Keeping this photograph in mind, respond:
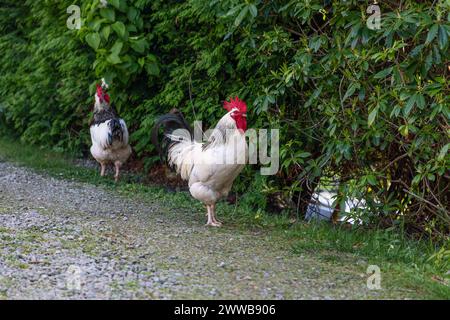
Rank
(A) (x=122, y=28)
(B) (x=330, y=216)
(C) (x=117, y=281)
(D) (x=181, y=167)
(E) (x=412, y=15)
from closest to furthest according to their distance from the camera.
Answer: (C) (x=117, y=281) < (E) (x=412, y=15) < (D) (x=181, y=167) < (B) (x=330, y=216) < (A) (x=122, y=28)

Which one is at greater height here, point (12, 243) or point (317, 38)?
point (317, 38)

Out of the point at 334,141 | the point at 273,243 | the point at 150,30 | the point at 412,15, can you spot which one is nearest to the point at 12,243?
the point at 273,243

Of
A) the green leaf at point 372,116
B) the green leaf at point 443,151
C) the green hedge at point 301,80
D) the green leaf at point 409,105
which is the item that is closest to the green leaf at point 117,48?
the green hedge at point 301,80

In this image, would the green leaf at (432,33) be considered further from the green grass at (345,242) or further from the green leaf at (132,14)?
the green leaf at (132,14)

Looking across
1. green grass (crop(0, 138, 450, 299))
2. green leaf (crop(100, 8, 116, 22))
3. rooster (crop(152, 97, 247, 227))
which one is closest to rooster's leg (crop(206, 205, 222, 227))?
rooster (crop(152, 97, 247, 227))

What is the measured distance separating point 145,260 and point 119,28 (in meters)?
4.63

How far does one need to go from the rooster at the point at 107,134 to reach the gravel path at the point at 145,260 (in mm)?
2062

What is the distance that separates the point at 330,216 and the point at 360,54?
2.69 meters

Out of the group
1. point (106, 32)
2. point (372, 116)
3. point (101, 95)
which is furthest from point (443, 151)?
point (101, 95)

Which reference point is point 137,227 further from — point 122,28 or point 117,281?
point 122,28

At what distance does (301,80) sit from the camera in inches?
296

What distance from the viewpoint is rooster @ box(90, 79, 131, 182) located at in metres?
10.5

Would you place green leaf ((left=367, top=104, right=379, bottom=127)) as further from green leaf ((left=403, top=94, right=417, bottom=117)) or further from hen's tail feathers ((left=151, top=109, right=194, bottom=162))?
hen's tail feathers ((left=151, top=109, right=194, bottom=162))

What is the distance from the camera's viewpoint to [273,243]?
7.10 metres
